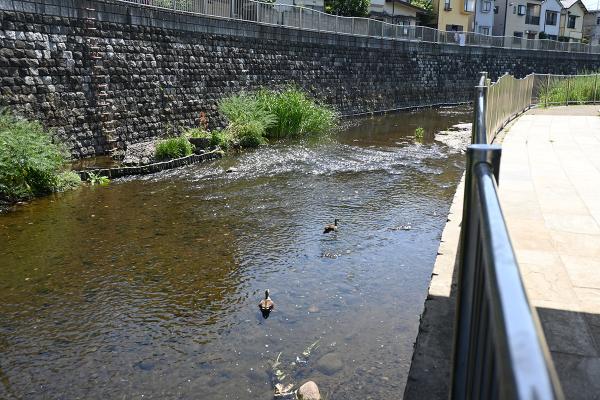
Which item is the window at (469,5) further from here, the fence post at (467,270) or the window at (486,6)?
the fence post at (467,270)

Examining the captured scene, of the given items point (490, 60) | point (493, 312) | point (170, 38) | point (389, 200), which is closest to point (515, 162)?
point (389, 200)

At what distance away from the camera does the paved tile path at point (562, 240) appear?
3.23 meters

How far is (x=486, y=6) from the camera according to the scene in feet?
181

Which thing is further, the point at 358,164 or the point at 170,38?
the point at 170,38

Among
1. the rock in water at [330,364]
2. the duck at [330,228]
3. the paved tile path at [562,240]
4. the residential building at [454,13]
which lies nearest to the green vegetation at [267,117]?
the paved tile path at [562,240]

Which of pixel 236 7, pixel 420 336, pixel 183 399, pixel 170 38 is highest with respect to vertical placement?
pixel 236 7

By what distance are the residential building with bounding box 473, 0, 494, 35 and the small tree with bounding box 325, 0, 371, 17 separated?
1993 cm

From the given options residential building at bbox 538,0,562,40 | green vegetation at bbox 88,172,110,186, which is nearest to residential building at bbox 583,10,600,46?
residential building at bbox 538,0,562,40

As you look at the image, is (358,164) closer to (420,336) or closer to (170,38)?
(170,38)

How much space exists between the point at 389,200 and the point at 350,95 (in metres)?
16.0

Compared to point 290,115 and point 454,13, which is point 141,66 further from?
point 454,13

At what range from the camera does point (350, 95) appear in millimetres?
25641

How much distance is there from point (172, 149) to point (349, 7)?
28.9 meters

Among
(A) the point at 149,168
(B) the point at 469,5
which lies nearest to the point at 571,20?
(B) the point at 469,5
